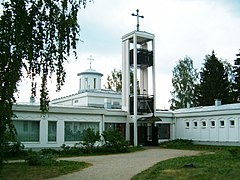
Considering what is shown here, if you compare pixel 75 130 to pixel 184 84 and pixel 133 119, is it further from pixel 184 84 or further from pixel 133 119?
pixel 184 84

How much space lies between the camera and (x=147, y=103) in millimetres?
31656

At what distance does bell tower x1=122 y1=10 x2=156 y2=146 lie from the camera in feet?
101

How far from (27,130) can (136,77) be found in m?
11.4

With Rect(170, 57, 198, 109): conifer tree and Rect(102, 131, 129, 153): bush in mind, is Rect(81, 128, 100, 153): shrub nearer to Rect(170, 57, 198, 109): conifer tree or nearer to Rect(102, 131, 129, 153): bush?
Rect(102, 131, 129, 153): bush

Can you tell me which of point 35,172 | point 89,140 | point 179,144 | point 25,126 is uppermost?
point 25,126

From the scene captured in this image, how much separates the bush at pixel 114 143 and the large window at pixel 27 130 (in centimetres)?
525

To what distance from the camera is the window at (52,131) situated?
25.8 m

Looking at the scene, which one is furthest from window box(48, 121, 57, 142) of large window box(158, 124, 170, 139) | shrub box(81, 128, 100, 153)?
large window box(158, 124, 170, 139)

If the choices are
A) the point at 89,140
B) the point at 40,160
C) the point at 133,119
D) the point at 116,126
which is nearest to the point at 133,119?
the point at 133,119

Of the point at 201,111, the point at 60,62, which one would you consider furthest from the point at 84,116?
the point at 60,62

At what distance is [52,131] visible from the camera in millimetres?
26016

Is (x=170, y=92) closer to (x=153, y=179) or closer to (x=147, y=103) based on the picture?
(x=147, y=103)

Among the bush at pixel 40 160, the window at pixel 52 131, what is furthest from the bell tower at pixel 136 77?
the bush at pixel 40 160

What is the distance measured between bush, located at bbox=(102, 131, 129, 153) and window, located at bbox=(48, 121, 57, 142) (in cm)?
437
